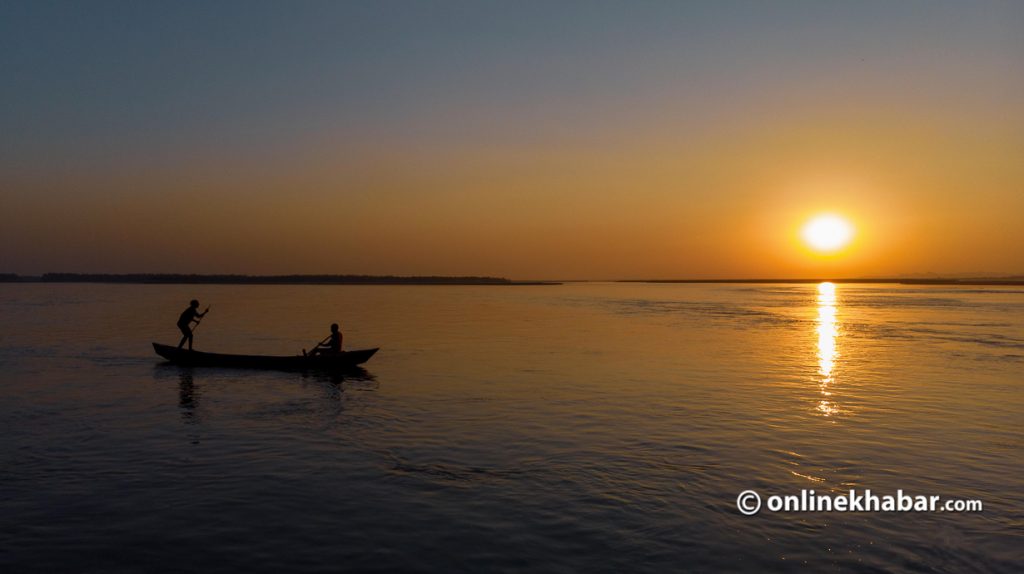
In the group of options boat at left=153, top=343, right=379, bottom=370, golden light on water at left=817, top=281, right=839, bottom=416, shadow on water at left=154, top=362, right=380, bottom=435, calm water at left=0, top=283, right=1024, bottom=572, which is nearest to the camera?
calm water at left=0, top=283, right=1024, bottom=572

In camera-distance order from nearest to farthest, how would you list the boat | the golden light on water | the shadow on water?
1. the golden light on water
2. the shadow on water
3. the boat

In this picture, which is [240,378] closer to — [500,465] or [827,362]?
[500,465]

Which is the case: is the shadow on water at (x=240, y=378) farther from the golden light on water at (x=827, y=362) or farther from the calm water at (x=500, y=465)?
the golden light on water at (x=827, y=362)

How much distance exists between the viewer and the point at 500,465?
48.6ft

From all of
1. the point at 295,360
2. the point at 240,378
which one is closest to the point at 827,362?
the point at 295,360

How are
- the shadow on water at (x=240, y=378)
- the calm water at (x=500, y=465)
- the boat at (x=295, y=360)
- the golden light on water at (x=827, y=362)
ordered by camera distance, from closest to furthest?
the calm water at (x=500, y=465)
the golden light on water at (x=827, y=362)
the shadow on water at (x=240, y=378)
the boat at (x=295, y=360)

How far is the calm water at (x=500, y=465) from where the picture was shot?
1014 cm

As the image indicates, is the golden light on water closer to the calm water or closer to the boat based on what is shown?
the calm water

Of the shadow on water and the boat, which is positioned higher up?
the boat

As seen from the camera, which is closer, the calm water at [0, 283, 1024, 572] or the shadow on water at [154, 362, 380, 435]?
the calm water at [0, 283, 1024, 572]

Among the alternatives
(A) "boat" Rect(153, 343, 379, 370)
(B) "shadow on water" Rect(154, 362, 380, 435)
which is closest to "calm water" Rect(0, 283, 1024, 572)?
(B) "shadow on water" Rect(154, 362, 380, 435)

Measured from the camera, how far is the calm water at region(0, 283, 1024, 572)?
10141 mm

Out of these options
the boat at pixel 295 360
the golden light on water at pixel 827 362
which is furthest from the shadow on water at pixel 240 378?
the golden light on water at pixel 827 362

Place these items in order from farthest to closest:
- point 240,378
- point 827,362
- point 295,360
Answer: point 827,362, point 295,360, point 240,378
